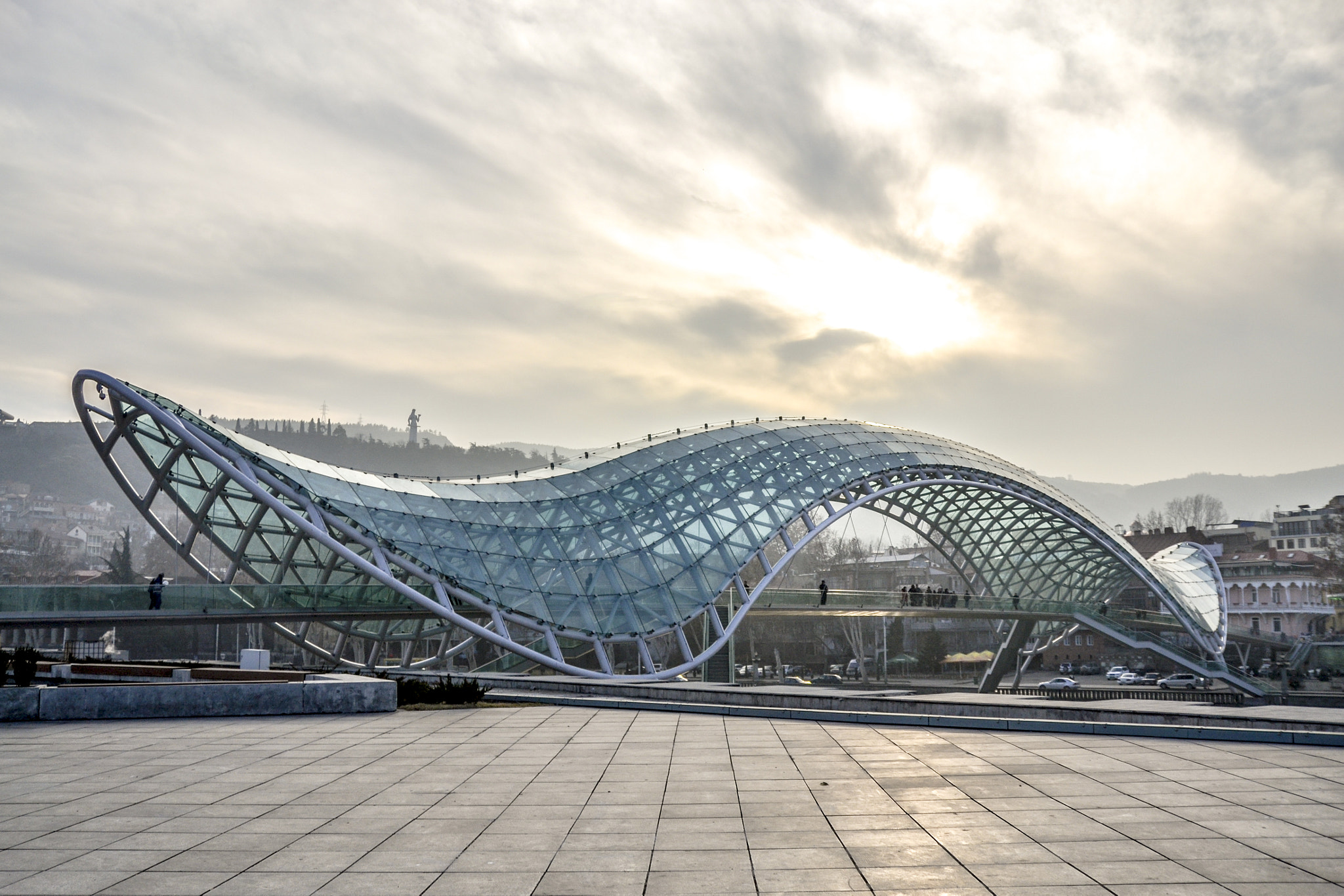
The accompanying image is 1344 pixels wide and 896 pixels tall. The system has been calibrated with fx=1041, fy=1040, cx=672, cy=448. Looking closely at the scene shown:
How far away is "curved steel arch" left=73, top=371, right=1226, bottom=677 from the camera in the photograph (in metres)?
38.2

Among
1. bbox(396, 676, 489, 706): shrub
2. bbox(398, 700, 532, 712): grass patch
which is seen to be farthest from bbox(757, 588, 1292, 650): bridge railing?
bbox(396, 676, 489, 706): shrub

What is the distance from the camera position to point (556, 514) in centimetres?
4819

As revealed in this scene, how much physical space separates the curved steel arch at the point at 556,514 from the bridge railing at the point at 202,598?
1531mm

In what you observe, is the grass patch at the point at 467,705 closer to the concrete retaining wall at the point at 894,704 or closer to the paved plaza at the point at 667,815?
the concrete retaining wall at the point at 894,704

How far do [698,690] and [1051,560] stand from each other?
215ft

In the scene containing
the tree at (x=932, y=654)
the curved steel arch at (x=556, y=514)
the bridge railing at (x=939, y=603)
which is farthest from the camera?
the tree at (x=932, y=654)

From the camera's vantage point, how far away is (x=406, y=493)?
44.1 m

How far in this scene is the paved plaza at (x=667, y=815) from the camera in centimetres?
914

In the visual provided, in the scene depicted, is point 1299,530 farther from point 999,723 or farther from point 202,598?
point 202,598

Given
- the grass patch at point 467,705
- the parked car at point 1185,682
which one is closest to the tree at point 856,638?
the parked car at point 1185,682

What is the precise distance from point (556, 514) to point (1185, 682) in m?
62.3

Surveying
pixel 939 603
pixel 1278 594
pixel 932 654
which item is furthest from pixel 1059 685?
pixel 1278 594

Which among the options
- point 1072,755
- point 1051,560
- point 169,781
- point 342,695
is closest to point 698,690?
point 342,695

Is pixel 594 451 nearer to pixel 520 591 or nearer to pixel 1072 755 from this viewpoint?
pixel 520 591
